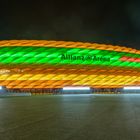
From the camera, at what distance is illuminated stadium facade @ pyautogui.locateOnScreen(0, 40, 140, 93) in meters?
74.8

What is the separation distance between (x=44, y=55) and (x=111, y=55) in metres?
19.0

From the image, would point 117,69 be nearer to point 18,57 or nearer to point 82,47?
point 82,47

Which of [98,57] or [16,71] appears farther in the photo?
[98,57]

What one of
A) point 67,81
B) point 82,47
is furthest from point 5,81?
point 82,47

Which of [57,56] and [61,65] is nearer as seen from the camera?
[57,56]

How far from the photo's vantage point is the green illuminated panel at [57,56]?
245 ft

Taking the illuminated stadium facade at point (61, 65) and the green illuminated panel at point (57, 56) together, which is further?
the illuminated stadium facade at point (61, 65)

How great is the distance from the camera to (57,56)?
7756 centimetres

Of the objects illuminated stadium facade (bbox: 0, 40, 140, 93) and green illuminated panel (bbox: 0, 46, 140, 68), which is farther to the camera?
illuminated stadium facade (bbox: 0, 40, 140, 93)

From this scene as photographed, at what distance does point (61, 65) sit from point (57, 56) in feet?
7.86

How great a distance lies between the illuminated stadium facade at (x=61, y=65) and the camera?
74.8 meters

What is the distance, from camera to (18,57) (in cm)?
7494

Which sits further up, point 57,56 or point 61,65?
point 57,56

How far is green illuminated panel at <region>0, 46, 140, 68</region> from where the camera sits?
74.7 meters
